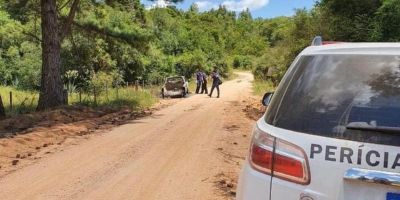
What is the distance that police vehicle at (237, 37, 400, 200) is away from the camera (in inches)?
102

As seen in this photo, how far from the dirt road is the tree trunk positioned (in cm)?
718

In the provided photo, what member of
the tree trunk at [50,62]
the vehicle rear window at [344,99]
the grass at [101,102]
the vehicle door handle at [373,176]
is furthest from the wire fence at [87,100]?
the vehicle door handle at [373,176]

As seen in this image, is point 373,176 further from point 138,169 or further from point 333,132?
point 138,169

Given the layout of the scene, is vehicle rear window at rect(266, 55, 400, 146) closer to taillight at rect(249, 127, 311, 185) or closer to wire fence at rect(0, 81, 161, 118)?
taillight at rect(249, 127, 311, 185)

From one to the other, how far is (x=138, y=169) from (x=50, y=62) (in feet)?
39.2

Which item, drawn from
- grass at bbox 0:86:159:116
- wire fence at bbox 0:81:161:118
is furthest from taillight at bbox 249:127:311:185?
grass at bbox 0:86:159:116

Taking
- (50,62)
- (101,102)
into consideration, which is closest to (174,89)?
(101,102)

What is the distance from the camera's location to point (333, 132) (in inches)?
106

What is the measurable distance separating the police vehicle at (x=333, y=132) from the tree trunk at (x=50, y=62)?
55.8 feet

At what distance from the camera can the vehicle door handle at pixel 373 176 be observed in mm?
2541

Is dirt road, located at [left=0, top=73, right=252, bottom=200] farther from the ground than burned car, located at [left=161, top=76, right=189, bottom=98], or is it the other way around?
burned car, located at [left=161, top=76, right=189, bottom=98]

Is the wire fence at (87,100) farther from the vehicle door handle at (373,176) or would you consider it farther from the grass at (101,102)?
the vehicle door handle at (373,176)

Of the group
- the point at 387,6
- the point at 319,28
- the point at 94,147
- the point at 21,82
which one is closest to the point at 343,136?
the point at 94,147

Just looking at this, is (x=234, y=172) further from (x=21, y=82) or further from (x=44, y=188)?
(x=21, y=82)
